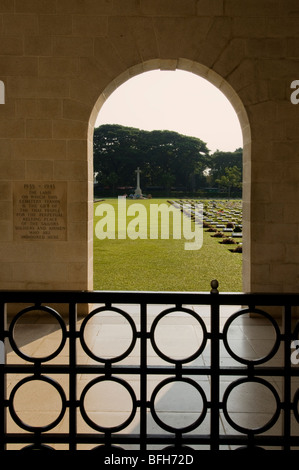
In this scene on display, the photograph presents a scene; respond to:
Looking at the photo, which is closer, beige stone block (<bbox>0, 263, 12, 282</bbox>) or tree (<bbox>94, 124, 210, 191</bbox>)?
beige stone block (<bbox>0, 263, 12, 282</bbox>)

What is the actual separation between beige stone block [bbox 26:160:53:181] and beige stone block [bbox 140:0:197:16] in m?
2.39

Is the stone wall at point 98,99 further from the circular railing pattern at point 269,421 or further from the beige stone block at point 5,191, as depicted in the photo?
the circular railing pattern at point 269,421

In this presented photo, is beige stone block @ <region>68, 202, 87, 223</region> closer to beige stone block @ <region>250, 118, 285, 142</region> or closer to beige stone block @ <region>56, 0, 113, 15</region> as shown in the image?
beige stone block @ <region>250, 118, 285, 142</region>

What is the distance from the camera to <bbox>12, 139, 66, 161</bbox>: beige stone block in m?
6.23

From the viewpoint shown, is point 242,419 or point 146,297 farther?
point 242,419

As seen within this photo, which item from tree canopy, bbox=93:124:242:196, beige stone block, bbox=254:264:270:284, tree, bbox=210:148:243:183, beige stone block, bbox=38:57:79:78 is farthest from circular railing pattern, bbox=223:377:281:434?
tree, bbox=210:148:243:183

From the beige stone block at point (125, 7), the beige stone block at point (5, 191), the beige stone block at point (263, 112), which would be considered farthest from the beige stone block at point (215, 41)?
the beige stone block at point (5, 191)

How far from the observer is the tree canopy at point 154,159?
6131 centimetres

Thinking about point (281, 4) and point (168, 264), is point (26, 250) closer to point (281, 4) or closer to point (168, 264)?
point (281, 4)

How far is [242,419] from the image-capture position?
3449 millimetres

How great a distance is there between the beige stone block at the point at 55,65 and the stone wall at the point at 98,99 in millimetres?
13
